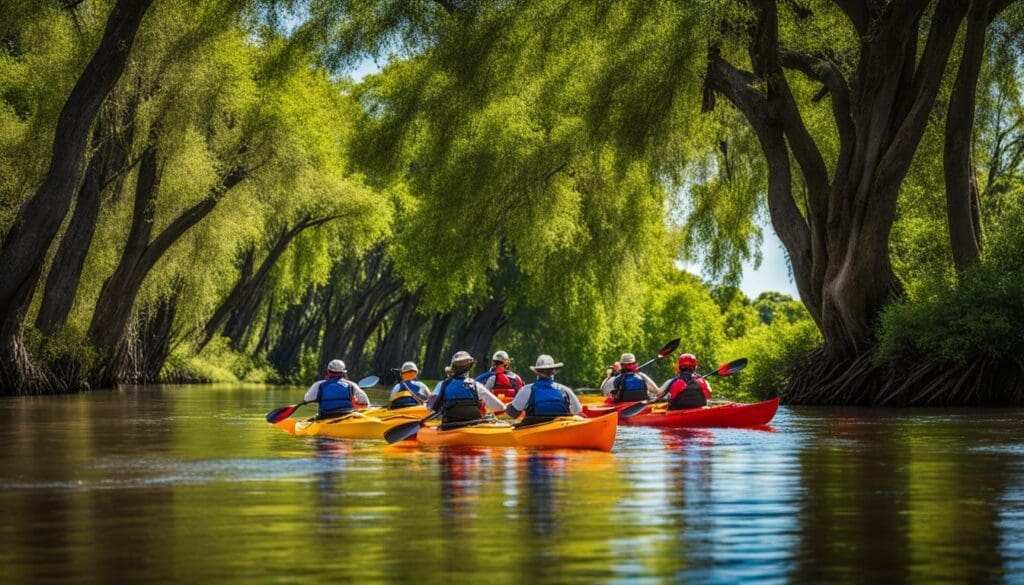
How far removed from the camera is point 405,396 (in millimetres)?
25625

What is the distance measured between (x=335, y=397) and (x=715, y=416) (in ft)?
19.7

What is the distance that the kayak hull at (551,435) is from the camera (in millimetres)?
18984

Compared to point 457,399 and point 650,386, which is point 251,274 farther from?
point 457,399

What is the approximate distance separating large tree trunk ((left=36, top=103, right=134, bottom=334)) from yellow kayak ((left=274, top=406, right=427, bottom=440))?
18475 millimetres

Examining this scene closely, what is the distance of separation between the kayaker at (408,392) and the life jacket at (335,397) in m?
1.01

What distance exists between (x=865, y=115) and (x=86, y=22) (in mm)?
19325

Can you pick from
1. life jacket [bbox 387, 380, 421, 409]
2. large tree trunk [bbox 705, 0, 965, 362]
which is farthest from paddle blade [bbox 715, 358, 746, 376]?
life jacket [bbox 387, 380, 421, 409]

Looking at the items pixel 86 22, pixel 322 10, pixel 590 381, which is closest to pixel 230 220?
pixel 86 22

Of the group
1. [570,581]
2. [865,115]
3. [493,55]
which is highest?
[493,55]

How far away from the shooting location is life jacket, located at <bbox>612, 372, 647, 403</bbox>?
27188mm

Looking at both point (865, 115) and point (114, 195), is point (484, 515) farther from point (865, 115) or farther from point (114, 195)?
point (114, 195)

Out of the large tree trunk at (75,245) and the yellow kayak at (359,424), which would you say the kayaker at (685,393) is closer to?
the yellow kayak at (359,424)

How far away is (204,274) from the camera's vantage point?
4919 centimetres

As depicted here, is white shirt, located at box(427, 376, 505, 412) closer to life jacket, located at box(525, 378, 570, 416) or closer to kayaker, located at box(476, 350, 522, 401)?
life jacket, located at box(525, 378, 570, 416)
